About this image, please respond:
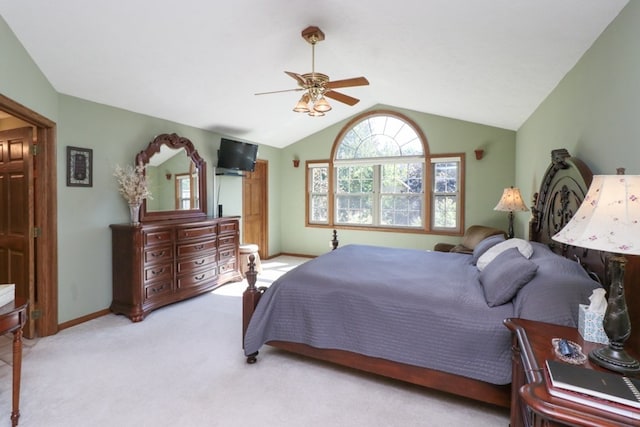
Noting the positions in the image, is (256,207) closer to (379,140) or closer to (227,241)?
(227,241)

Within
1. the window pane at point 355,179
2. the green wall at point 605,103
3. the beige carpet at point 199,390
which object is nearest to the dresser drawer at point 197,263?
the beige carpet at point 199,390

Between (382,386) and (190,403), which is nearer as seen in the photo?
(190,403)

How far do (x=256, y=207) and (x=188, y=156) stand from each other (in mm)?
2054

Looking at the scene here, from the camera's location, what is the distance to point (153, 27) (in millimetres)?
2664

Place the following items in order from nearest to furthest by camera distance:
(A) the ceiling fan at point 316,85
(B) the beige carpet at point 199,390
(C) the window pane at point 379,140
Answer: (B) the beige carpet at point 199,390 < (A) the ceiling fan at point 316,85 < (C) the window pane at point 379,140

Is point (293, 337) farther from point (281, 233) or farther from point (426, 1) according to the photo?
point (281, 233)

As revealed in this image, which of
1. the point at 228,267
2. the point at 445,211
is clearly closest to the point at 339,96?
the point at 228,267

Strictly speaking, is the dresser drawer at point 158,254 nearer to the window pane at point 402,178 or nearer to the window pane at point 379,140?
the window pane at point 379,140

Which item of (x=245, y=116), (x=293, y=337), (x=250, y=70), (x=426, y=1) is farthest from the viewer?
(x=245, y=116)

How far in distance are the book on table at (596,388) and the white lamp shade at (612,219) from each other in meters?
0.42

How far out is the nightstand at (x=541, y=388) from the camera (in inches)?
38.3

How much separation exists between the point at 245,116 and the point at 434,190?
11.3 ft

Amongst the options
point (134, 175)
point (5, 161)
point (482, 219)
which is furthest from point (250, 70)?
point (482, 219)

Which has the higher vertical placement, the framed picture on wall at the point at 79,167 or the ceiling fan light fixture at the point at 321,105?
the ceiling fan light fixture at the point at 321,105
